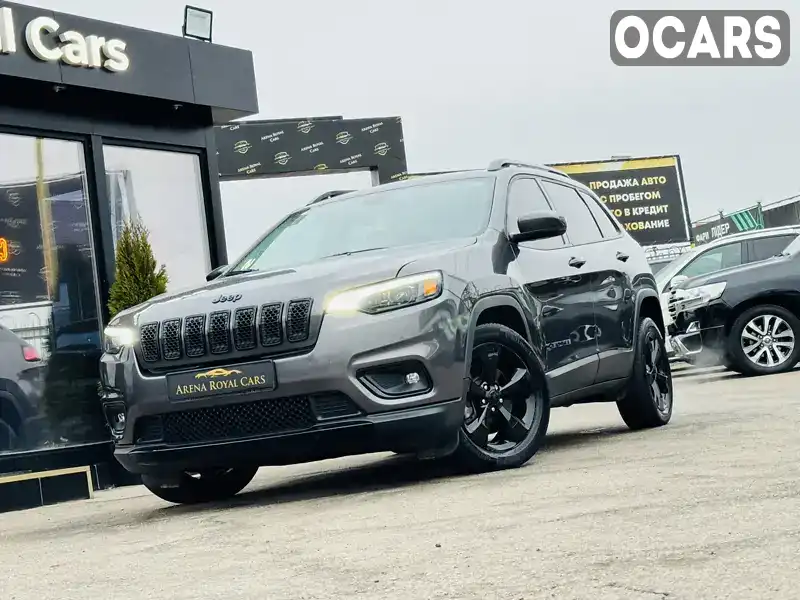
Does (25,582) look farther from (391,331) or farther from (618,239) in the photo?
(618,239)

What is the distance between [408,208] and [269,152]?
3161cm

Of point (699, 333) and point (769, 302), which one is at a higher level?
point (769, 302)

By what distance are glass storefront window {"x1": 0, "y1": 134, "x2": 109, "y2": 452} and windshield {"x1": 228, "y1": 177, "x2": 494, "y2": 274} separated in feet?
10.8

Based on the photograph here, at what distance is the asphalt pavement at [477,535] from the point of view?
3801 mm

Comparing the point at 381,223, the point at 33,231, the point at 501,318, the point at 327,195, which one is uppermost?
the point at 33,231

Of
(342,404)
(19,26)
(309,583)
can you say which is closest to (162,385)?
(342,404)

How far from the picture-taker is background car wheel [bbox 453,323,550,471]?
22.0ft

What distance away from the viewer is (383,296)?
638 centimetres

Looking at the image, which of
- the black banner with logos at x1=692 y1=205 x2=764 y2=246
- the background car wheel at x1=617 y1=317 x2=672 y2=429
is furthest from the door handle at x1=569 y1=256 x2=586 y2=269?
the black banner with logos at x1=692 y1=205 x2=764 y2=246

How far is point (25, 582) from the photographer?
481 cm

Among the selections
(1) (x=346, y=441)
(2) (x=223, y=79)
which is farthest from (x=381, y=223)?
(2) (x=223, y=79)

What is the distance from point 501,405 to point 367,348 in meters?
0.96

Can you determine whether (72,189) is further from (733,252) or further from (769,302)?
(733,252)

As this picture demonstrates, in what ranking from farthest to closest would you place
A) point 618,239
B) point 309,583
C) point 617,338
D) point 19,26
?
point 19,26, point 618,239, point 617,338, point 309,583
